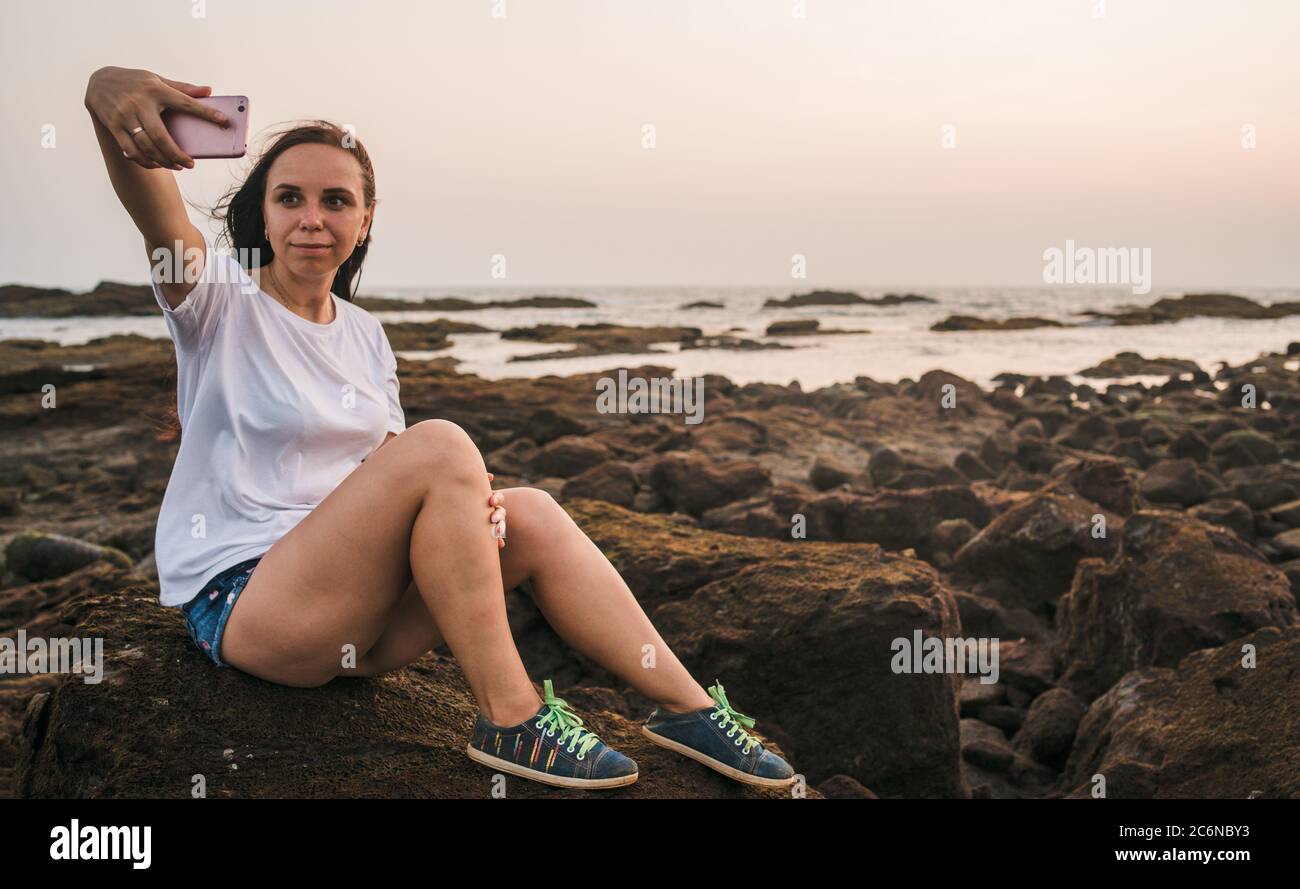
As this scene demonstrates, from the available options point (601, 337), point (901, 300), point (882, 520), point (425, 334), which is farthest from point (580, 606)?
point (901, 300)

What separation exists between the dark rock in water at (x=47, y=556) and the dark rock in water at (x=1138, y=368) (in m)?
17.7

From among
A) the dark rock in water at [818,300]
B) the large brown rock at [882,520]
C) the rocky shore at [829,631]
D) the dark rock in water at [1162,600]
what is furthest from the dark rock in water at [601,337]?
the dark rock in water at [818,300]

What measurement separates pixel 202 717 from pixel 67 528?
Answer: 641 centimetres

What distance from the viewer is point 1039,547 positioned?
6.17 m

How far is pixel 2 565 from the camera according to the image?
21.8 feet

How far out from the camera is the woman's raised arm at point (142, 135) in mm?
2457

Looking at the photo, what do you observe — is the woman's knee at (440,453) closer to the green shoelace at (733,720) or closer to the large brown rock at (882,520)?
the green shoelace at (733,720)

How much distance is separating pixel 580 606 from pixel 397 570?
0.49 metres

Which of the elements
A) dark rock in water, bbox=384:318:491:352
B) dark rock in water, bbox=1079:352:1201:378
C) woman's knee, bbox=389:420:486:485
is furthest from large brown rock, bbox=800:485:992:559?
dark rock in water, bbox=384:318:491:352

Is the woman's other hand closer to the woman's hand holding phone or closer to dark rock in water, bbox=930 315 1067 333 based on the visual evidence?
the woman's hand holding phone

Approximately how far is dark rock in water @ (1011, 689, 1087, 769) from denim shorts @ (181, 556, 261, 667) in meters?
3.33

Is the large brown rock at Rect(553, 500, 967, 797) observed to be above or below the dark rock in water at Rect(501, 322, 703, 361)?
below

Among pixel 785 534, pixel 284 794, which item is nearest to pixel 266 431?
pixel 284 794

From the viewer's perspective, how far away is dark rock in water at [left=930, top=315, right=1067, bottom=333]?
35.8 meters
